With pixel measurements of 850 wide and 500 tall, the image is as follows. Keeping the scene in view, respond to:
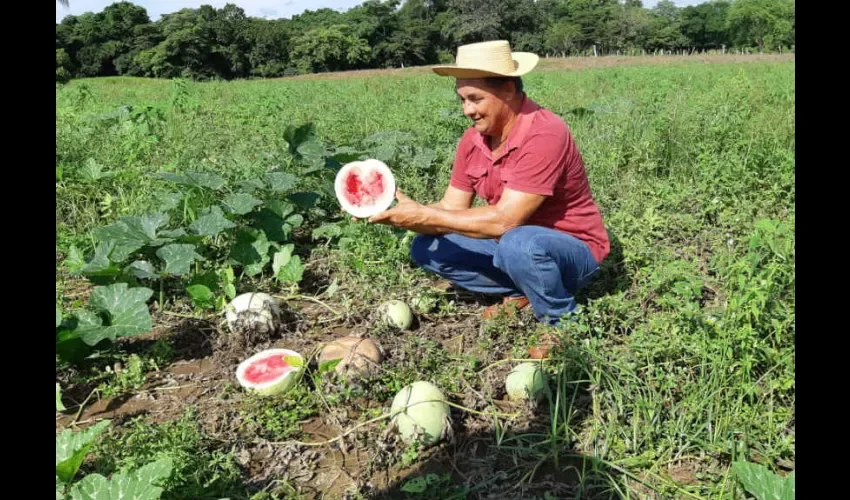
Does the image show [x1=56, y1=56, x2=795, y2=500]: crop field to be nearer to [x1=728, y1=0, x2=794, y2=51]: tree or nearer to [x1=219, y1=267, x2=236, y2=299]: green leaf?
[x1=219, y1=267, x2=236, y2=299]: green leaf

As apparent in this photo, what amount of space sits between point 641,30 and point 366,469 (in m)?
78.1

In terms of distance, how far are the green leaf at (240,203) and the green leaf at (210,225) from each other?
0.10 metres

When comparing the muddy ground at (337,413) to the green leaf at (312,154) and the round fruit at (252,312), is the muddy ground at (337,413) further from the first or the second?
the green leaf at (312,154)

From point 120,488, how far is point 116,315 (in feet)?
4.40

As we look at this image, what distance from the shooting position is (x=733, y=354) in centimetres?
235

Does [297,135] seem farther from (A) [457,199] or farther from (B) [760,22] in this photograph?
(B) [760,22]

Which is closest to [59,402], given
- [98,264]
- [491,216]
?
[98,264]

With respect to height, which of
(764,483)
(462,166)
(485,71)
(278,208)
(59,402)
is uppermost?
(485,71)

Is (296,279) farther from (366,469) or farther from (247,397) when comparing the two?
(366,469)

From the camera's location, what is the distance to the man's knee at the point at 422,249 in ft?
11.0

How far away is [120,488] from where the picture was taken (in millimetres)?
1536

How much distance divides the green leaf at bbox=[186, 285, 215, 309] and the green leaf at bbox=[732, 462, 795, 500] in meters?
2.49

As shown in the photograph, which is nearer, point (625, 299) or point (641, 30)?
point (625, 299)

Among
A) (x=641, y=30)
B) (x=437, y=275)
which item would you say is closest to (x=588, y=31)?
(x=641, y=30)
